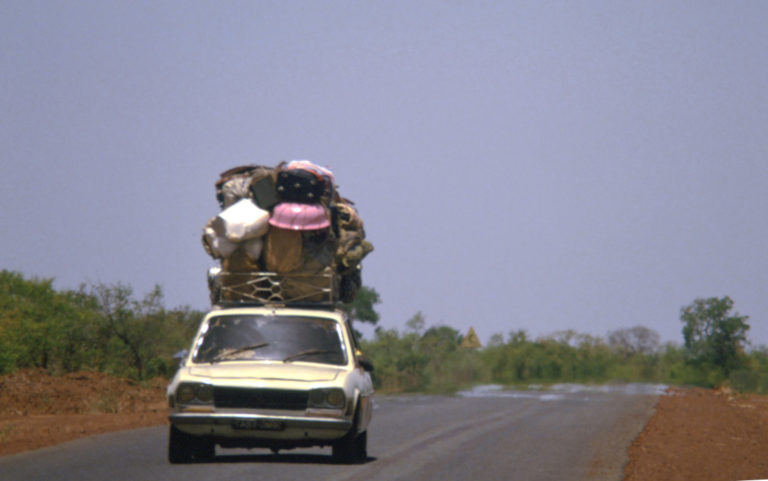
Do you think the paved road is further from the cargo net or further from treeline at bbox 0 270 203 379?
treeline at bbox 0 270 203 379

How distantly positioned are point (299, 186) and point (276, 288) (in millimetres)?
1307

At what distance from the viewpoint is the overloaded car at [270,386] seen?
12.6 meters

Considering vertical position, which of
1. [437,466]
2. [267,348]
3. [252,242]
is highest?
[252,242]

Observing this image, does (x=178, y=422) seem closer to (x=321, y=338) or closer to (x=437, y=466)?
(x=321, y=338)

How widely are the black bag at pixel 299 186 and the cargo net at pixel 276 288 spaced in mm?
1000

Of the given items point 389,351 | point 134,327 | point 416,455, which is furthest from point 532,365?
point 416,455

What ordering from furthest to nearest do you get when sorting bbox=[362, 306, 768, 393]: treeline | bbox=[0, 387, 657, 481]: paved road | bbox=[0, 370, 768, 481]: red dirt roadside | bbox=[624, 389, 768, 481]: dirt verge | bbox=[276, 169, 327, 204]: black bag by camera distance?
bbox=[362, 306, 768, 393]: treeline → bbox=[0, 370, 768, 481]: red dirt roadside → bbox=[624, 389, 768, 481]: dirt verge → bbox=[276, 169, 327, 204]: black bag → bbox=[0, 387, 657, 481]: paved road

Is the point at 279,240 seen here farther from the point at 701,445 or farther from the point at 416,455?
the point at 701,445

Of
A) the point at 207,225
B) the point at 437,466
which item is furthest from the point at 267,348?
the point at 437,466

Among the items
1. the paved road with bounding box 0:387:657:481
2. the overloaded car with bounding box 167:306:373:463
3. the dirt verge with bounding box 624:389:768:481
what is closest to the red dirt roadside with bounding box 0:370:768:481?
the dirt verge with bounding box 624:389:768:481

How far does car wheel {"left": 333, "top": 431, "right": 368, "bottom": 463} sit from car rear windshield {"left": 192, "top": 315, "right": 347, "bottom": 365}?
3.09 feet

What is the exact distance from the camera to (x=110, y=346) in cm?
3922

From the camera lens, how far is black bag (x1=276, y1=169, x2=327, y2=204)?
14414mm

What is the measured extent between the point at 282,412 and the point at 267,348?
118 centimetres
